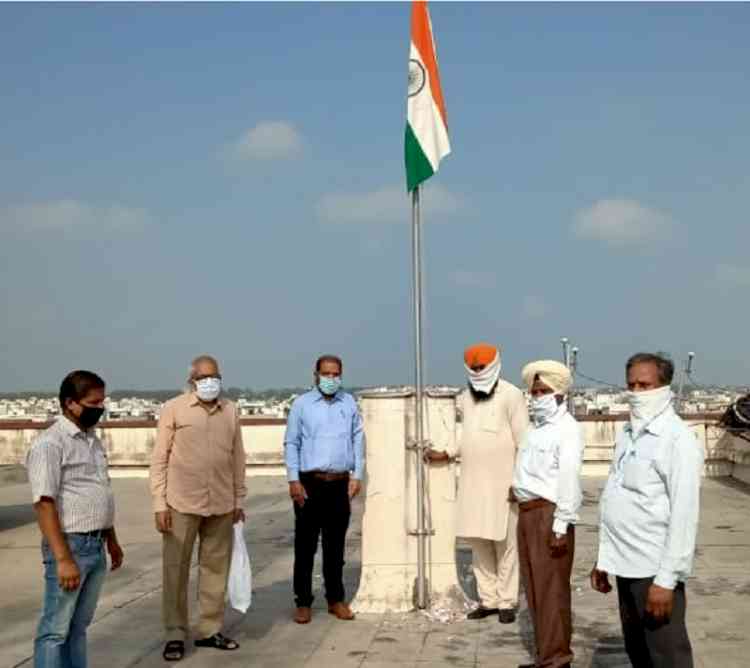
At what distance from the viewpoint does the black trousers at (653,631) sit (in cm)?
411

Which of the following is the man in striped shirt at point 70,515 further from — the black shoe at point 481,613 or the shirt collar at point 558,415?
the black shoe at point 481,613

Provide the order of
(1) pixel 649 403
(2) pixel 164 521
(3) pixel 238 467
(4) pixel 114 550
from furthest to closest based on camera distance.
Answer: (3) pixel 238 467 → (2) pixel 164 521 → (4) pixel 114 550 → (1) pixel 649 403

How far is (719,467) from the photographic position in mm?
16703

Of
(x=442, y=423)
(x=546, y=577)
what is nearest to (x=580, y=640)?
(x=546, y=577)

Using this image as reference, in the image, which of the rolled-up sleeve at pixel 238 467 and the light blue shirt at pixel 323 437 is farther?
the light blue shirt at pixel 323 437

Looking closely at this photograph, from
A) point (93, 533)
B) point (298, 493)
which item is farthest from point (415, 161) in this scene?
point (93, 533)

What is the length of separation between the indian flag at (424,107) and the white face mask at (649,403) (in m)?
3.46

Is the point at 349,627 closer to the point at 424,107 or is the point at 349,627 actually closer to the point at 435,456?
the point at 435,456

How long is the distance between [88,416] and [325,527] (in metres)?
2.79

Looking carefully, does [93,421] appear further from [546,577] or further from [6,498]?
[6,498]

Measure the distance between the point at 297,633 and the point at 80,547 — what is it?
7.75 feet

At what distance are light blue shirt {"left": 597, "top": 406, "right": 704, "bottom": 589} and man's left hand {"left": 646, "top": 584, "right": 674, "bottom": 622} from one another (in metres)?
0.03

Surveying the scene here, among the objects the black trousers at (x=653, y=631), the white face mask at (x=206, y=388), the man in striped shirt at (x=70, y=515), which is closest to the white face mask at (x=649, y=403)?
the black trousers at (x=653, y=631)

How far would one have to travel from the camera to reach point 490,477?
22.4 ft
